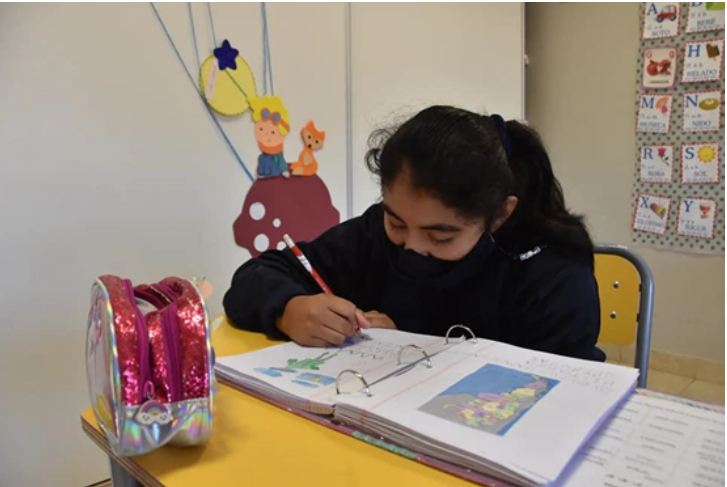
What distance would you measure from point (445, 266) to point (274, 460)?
0.49m

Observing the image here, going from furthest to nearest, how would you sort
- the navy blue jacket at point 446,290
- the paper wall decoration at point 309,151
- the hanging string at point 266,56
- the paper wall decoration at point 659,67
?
1. the paper wall decoration at point 659,67
2. the paper wall decoration at point 309,151
3. the hanging string at point 266,56
4. the navy blue jacket at point 446,290

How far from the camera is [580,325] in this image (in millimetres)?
809

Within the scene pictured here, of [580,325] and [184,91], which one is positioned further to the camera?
[184,91]

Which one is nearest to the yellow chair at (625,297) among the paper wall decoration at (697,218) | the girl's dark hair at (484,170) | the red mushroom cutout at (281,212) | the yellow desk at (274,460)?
the girl's dark hair at (484,170)

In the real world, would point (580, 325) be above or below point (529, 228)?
below

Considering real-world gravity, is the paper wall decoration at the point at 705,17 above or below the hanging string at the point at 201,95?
above

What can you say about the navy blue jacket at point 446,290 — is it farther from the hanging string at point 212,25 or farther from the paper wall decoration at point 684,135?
the paper wall decoration at point 684,135

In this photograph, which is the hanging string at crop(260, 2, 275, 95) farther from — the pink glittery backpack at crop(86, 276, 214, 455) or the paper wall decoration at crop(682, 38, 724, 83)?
the paper wall decoration at crop(682, 38, 724, 83)

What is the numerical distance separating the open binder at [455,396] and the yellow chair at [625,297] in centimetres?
37

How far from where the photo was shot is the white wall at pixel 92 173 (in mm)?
1225

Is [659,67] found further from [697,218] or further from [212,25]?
[212,25]

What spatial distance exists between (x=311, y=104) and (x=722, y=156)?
1517mm

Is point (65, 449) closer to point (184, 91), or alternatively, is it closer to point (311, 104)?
point (184, 91)

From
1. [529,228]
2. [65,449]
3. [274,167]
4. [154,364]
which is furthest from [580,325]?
[65,449]
